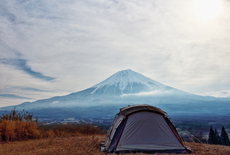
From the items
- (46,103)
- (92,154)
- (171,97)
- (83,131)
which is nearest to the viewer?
(92,154)

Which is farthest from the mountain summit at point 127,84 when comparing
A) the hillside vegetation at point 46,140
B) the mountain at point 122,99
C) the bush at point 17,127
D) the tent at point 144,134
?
the tent at point 144,134

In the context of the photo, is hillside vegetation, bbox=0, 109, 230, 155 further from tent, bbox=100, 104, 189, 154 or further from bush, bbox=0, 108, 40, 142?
tent, bbox=100, 104, 189, 154

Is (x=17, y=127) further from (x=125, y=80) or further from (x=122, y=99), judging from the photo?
(x=125, y=80)

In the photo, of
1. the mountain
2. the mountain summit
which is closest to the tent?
the mountain

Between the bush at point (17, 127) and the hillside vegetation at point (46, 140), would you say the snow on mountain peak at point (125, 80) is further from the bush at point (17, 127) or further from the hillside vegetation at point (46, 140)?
the bush at point (17, 127)

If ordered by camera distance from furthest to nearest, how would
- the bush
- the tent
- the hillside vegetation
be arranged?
the bush, the hillside vegetation, the tent

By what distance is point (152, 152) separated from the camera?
7793 millimetres

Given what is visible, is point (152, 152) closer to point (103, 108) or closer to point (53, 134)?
point (53, 134)

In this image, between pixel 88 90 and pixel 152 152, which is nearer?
pixel 152 152

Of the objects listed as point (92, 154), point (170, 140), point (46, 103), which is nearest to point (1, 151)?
point (92, 154)

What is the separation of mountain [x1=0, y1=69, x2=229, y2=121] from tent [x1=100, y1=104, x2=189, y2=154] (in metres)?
78.3

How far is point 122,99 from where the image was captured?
9844cm

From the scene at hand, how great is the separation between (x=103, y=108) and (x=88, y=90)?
22.6 metres

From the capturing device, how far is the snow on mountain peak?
351ft
